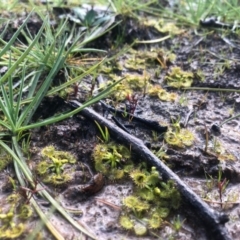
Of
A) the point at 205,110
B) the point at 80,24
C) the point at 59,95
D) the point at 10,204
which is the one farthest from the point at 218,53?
the point at 10,204

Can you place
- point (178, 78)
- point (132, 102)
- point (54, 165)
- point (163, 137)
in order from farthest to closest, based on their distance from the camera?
point (178, 78) → point (132, 102) → point (163, 137) → point (54, 165)

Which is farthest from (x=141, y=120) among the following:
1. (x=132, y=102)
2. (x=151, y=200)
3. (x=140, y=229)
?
(x=140, y=229)

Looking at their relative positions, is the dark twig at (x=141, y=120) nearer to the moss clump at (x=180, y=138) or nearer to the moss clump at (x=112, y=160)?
the moss clump at (x=180, y=138)

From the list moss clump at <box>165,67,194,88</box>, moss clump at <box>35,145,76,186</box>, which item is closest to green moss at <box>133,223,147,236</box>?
moss clump at <box>35,145,76,186</box>

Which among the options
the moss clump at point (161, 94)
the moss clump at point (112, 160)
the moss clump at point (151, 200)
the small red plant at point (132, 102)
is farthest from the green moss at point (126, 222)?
the moss clump at point (161, 94)

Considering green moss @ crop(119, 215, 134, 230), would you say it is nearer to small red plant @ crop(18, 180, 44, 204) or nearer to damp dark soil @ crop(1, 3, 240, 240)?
damp dark soil @ crop(1, 3, 240, 240)

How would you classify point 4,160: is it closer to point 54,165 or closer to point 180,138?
point 54,165

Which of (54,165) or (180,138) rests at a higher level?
(54,165)
